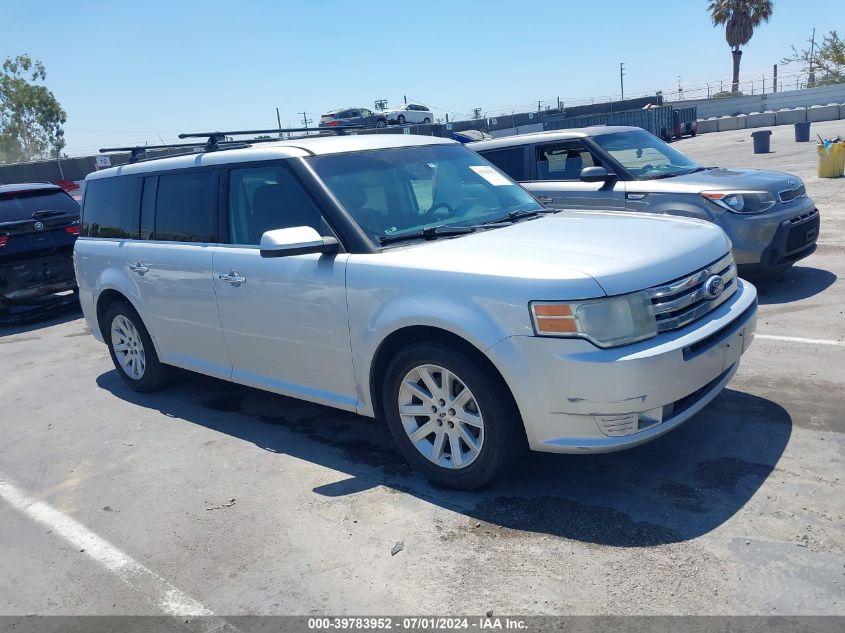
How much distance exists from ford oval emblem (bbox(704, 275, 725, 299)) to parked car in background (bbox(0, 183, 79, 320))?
29.0ft

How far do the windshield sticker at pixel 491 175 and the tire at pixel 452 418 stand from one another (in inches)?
69.5

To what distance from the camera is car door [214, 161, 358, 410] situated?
4383 mm

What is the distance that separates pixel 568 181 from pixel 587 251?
4694 mm

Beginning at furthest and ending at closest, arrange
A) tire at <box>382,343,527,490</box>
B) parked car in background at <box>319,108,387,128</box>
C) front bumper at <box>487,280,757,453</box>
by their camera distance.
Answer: parked car in background at <box>319,108,387,128</box> < tire at <box>382,343,527,490</box> < front bumper at <box>487,280,757,453</box>

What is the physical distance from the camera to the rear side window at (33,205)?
9.90 metres

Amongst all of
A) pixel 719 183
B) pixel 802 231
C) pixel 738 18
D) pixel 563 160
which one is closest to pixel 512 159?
pixel 563 160

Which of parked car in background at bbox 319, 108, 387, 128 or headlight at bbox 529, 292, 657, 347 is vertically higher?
parked car in background at bbox 319, 108, 387, 128

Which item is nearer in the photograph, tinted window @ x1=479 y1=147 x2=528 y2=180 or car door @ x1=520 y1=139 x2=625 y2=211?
car door @ x1=520 y1=139 x2=625 y2=211

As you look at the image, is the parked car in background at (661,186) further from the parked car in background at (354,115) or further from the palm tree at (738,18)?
the palm tree at (738,18)

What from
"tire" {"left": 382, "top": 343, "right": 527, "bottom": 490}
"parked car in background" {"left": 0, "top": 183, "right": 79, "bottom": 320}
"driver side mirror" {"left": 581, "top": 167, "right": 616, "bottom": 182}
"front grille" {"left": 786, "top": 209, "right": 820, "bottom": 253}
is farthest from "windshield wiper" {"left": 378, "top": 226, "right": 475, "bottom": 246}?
"parked car in background" {"left": 0, "top": 183, "right": 79, "bottom": 320}

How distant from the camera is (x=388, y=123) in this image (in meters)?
41.8

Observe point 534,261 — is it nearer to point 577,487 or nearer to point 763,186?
point 577,487

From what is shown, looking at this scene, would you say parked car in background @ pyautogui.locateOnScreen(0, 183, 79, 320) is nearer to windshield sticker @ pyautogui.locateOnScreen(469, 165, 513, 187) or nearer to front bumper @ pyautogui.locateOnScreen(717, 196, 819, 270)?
windshield sticker @ pyautogui.locateOnScreen(469, 165, 513, 187)

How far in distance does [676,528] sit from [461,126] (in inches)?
1407
